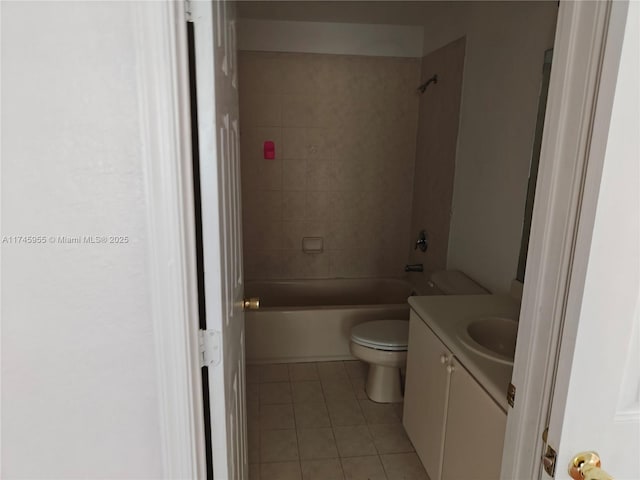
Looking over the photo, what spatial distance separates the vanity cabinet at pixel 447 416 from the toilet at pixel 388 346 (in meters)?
0.38

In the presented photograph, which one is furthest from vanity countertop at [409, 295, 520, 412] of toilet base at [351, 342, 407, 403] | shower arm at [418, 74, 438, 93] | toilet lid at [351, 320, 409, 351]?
shower arm at [418, 74, 438, 93]

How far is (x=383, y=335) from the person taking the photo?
103 inches

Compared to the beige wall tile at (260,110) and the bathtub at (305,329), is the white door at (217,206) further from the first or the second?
the beige wall tile at (260,110)

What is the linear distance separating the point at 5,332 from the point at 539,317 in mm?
1098

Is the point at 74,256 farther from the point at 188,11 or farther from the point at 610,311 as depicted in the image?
the point at 610,311

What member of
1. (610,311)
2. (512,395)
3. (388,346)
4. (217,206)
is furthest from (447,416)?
(217,206)

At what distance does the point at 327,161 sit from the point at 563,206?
9.11ft

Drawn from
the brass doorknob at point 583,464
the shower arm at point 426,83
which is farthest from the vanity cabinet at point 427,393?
the shower arm at point 426,83

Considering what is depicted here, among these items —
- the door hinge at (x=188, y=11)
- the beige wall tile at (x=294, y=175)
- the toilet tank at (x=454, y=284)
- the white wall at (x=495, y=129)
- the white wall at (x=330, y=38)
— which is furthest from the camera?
the beige wall tile at (x=294, y=175)

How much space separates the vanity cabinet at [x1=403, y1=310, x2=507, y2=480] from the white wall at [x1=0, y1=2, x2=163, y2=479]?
3.27 ft

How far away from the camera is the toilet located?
254cm

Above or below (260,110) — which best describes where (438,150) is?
below

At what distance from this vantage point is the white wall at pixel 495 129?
203cm

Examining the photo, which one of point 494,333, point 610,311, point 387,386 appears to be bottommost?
point 387,386
